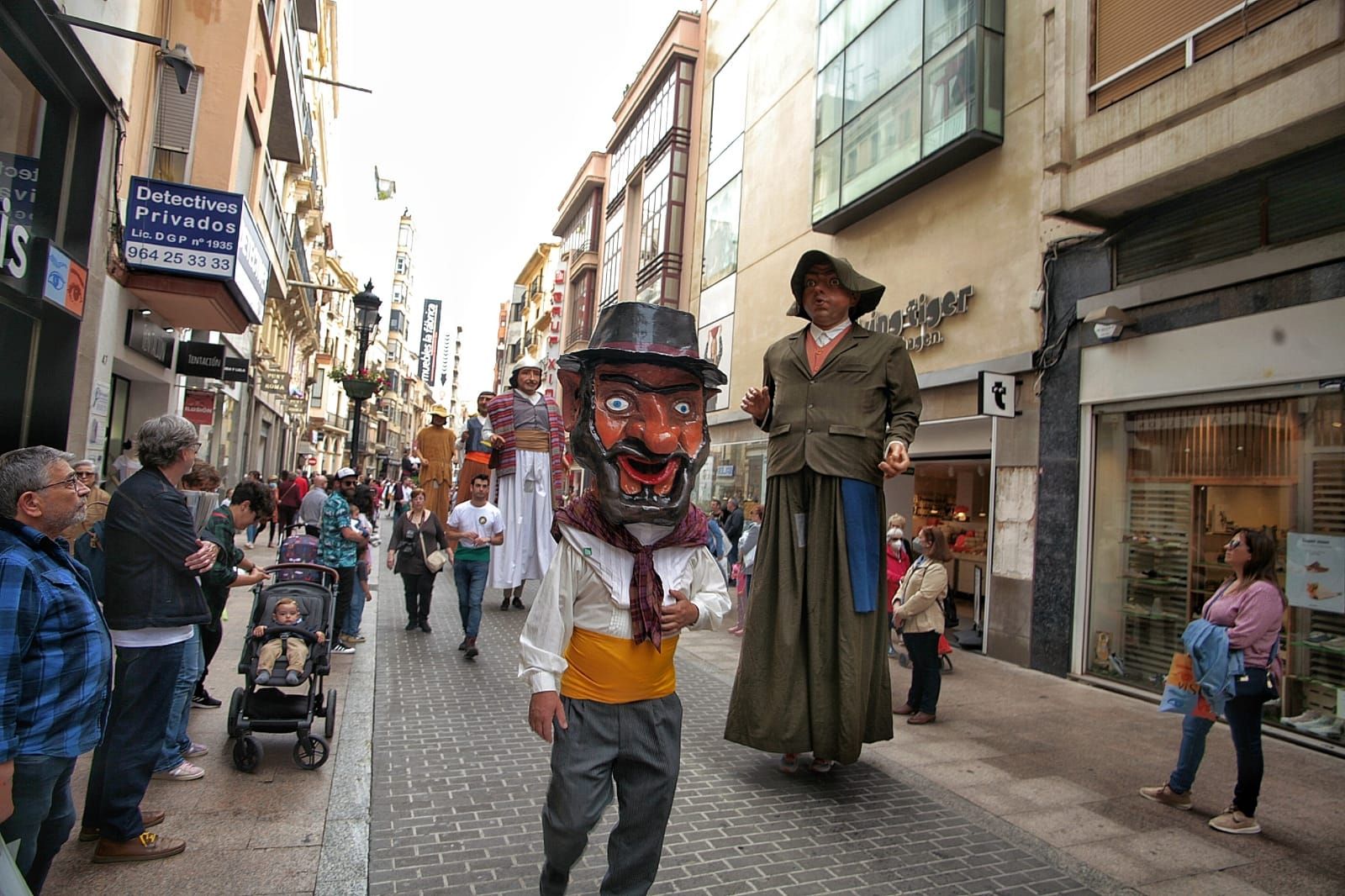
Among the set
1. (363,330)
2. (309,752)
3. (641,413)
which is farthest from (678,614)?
(363,330)

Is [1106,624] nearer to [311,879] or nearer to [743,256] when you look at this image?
[311,879]

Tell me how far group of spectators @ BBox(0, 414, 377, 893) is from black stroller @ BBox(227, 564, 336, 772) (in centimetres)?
26

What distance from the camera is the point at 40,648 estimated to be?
7.43 feet

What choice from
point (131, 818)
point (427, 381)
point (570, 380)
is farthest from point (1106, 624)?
point (427, 381)

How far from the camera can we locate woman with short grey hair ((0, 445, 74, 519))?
7.64 ft

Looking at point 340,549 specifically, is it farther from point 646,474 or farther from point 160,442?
point 646,474

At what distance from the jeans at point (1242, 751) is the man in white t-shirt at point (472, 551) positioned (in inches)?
204

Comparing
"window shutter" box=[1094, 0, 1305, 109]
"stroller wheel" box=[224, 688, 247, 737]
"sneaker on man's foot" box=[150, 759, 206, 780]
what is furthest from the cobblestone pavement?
"window shutter" box=[1094, 0, 1305, 109]

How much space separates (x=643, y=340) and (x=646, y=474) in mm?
459

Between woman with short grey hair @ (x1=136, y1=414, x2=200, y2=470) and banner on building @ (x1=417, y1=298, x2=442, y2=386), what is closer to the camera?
woman with short grey hair @ (x1=136, y1=414, x2=200, y2=470)

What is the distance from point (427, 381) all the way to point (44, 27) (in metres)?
104

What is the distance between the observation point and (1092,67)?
25.3 feet

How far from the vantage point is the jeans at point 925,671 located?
5.87 m

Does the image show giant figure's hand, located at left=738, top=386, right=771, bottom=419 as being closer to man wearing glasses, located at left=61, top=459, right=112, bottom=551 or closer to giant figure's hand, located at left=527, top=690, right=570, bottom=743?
giant figure's hand, located at left=527, top=690, right=570, bottom=743
